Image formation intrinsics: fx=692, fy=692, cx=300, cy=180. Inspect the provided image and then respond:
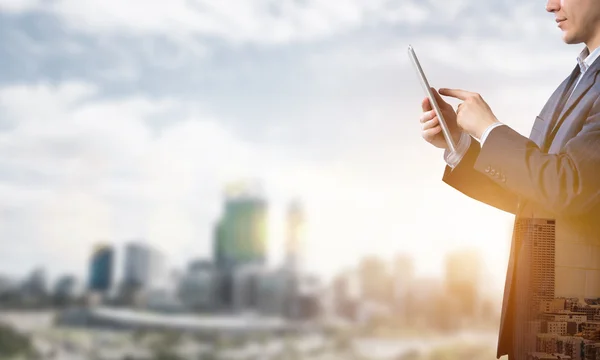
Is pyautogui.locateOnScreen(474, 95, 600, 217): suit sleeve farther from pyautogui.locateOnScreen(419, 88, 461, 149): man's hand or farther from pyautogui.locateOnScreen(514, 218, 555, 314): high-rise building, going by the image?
pyautogui.locateOnScreen(419, 88, 461, 149): man's hand

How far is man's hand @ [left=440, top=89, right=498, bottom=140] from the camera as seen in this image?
58.1 inches

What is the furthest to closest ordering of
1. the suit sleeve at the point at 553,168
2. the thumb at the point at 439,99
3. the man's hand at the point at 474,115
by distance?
the thumb at the point at 439,99, the man's hand at the point at 474,115, the suit sleeve at the point at 553,168

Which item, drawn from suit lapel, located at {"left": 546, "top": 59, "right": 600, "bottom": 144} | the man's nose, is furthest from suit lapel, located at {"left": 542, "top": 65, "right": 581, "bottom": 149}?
the man's nose

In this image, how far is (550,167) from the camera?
1.36m

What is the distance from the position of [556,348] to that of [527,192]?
0.32 meters

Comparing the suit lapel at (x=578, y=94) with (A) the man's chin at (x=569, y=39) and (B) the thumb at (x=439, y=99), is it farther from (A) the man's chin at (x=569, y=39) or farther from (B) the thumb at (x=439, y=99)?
(B) the thumb at (x=439, y=99)

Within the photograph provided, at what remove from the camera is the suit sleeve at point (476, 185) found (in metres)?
1.55

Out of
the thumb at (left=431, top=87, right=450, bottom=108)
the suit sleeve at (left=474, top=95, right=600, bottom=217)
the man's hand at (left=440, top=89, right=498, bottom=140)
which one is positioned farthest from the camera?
the thumb at (left=431, top=87, right=450, bottom=108)

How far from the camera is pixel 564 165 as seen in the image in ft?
4.46

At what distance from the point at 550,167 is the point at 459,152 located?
9.3 inches

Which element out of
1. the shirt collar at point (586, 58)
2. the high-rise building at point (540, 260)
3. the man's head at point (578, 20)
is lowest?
the high-rise building at point (540, 260)

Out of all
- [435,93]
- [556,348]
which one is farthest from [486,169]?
[556,348]

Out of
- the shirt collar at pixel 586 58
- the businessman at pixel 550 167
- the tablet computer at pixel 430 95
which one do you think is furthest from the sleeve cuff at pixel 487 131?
the shirt collar at pixel 586 58

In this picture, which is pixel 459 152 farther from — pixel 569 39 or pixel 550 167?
pixel 569 39
